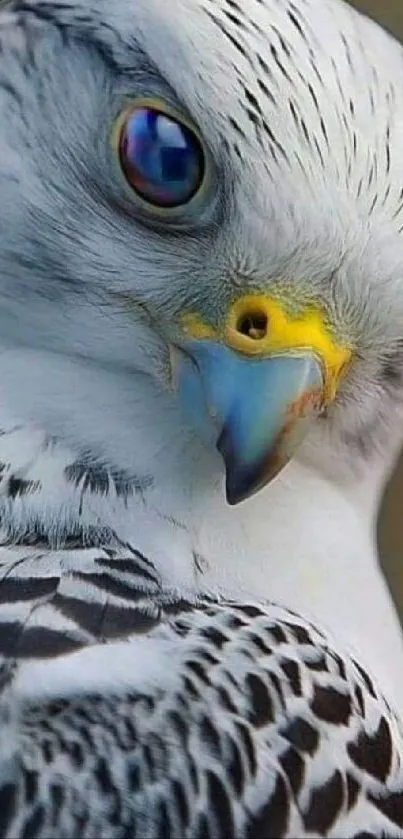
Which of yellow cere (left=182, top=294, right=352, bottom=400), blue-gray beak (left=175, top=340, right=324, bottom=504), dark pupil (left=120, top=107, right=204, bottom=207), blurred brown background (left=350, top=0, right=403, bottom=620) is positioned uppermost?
dark pupil (left=120, top=107, right=204, bottom=207)

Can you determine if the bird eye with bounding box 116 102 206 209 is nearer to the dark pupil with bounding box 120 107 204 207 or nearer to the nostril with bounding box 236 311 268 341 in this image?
the dark pupil with bounding box 120 107 204 207

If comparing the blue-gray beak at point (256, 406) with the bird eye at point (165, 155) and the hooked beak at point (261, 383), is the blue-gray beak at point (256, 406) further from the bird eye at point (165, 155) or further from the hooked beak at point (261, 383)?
the bird eye at point (165, 155)

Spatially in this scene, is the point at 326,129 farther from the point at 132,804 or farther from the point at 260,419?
the point at 132,804

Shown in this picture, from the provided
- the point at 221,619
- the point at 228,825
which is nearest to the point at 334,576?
the point at 221,619

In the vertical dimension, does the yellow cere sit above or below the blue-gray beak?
above

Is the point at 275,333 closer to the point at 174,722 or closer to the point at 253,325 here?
the point at 253,325

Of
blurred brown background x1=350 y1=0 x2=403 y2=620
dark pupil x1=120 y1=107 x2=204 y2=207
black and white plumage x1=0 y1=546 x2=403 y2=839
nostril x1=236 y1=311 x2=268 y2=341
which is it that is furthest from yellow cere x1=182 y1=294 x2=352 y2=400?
blurred brown background x1=350 y1=0 x2=403 y2=620

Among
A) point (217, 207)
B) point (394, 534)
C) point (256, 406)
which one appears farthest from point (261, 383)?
point (394, 534)

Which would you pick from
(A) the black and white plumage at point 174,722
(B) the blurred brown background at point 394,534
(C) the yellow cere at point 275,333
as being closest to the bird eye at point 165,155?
(C) the yellow cere at point 275,333

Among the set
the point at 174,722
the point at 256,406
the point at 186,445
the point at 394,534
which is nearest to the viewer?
the point at 174,722
